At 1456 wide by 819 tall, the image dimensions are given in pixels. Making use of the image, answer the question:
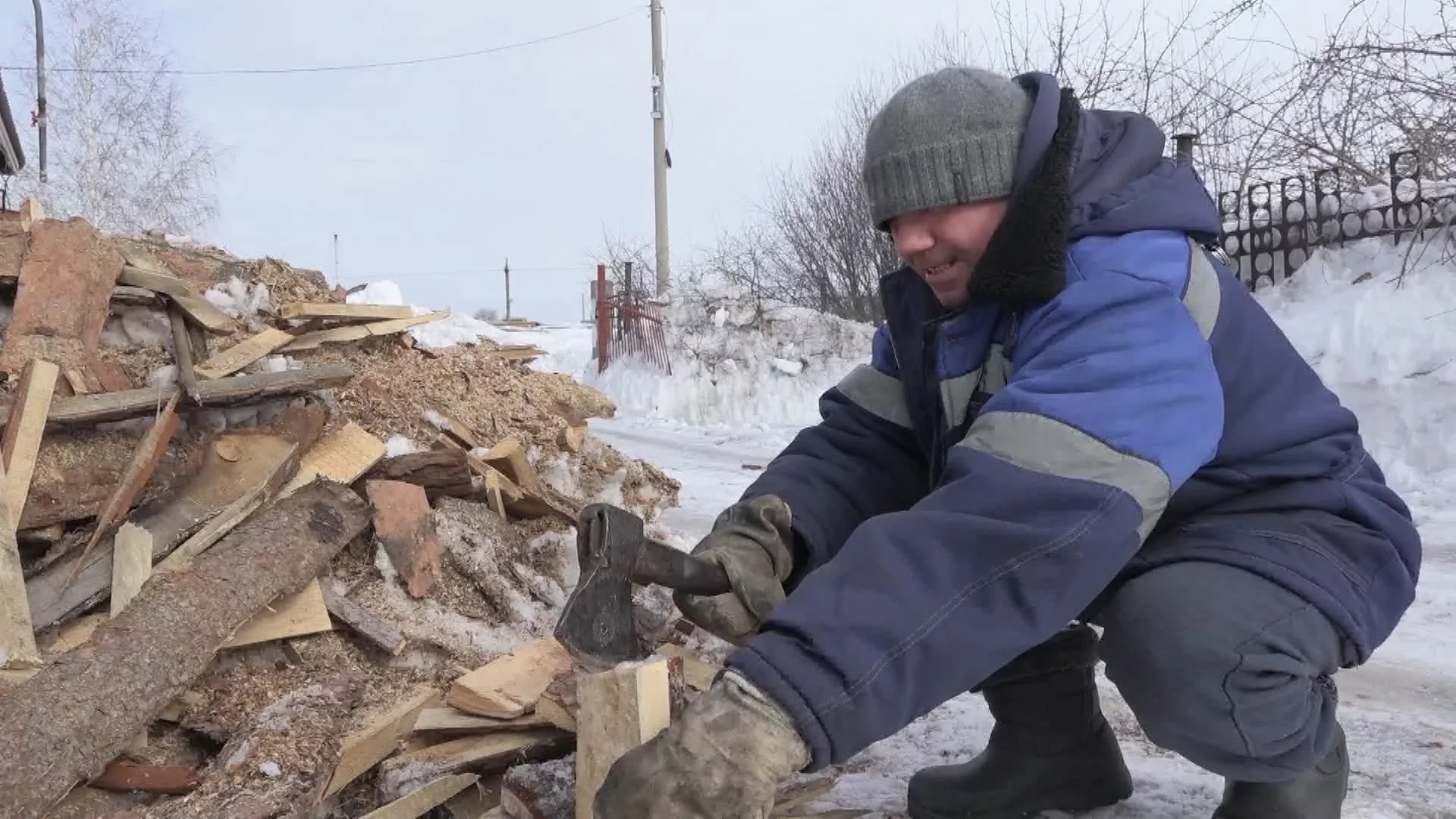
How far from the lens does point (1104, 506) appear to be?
1.34 meters

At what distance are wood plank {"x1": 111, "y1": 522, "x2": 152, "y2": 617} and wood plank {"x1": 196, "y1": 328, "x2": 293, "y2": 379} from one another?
0.75 meters

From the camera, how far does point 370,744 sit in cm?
222

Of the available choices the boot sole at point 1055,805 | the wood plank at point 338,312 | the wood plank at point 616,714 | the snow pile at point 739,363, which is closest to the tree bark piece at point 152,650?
the wood plank at point 338,312

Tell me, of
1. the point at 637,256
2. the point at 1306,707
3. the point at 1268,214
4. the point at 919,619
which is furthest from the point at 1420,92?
the point at 637,256

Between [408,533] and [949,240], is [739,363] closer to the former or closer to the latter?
[408,533]

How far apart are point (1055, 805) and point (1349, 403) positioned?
6.15 meters

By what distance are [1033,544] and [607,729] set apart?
738mm

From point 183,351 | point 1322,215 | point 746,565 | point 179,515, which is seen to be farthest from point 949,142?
point 1322,215

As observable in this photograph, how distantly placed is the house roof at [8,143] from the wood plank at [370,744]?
11965mm

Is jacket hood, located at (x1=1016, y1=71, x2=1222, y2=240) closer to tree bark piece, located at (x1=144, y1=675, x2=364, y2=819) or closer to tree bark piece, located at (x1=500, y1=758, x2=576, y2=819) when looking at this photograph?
tree bark piece, located at (x1=500, y1=758, x2=576, y2=819)

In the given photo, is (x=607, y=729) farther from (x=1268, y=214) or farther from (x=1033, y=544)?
(x=1268, y=214)

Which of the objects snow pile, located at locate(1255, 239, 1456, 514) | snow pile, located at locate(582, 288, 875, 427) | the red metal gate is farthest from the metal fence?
the red metal gate

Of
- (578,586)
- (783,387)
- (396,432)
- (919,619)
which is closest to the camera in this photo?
(919,619)

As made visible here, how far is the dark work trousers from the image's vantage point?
1.53m
